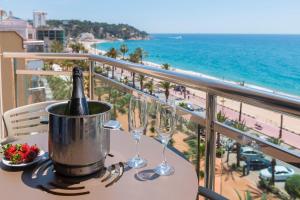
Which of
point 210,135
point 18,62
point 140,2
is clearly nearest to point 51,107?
point 210,135

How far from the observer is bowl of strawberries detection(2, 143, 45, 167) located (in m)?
1.16

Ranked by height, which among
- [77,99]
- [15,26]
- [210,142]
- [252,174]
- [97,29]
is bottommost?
[252,174]

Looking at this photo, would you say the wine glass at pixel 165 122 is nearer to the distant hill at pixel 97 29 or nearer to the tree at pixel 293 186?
the tree at pixel 293 186

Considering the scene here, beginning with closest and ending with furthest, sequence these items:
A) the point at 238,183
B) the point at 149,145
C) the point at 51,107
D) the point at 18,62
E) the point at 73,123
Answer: the point at 73,123
the point at 51,107
the point at 149,145
the point at 238,183
the point at 18,62

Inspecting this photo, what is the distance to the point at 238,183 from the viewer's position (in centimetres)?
168

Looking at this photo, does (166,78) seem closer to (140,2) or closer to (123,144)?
(123,144)

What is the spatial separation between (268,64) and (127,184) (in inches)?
2144

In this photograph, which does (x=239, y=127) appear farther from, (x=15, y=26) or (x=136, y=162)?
(x=15, y=26)

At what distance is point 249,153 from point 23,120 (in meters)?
1.42

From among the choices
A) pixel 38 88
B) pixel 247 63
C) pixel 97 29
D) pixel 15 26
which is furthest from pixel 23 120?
pixel 97 29

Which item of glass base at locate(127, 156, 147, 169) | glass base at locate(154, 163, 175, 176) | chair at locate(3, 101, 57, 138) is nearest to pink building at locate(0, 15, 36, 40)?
chair at locate(3, 101, 57, 138)

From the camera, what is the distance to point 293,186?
55.1 inches

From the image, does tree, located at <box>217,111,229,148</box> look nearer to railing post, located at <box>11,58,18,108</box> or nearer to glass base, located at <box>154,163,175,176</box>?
glass base, located at <box>154,163,175,176</box>

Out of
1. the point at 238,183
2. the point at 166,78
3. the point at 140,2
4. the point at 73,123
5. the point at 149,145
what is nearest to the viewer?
the point at 73,123
